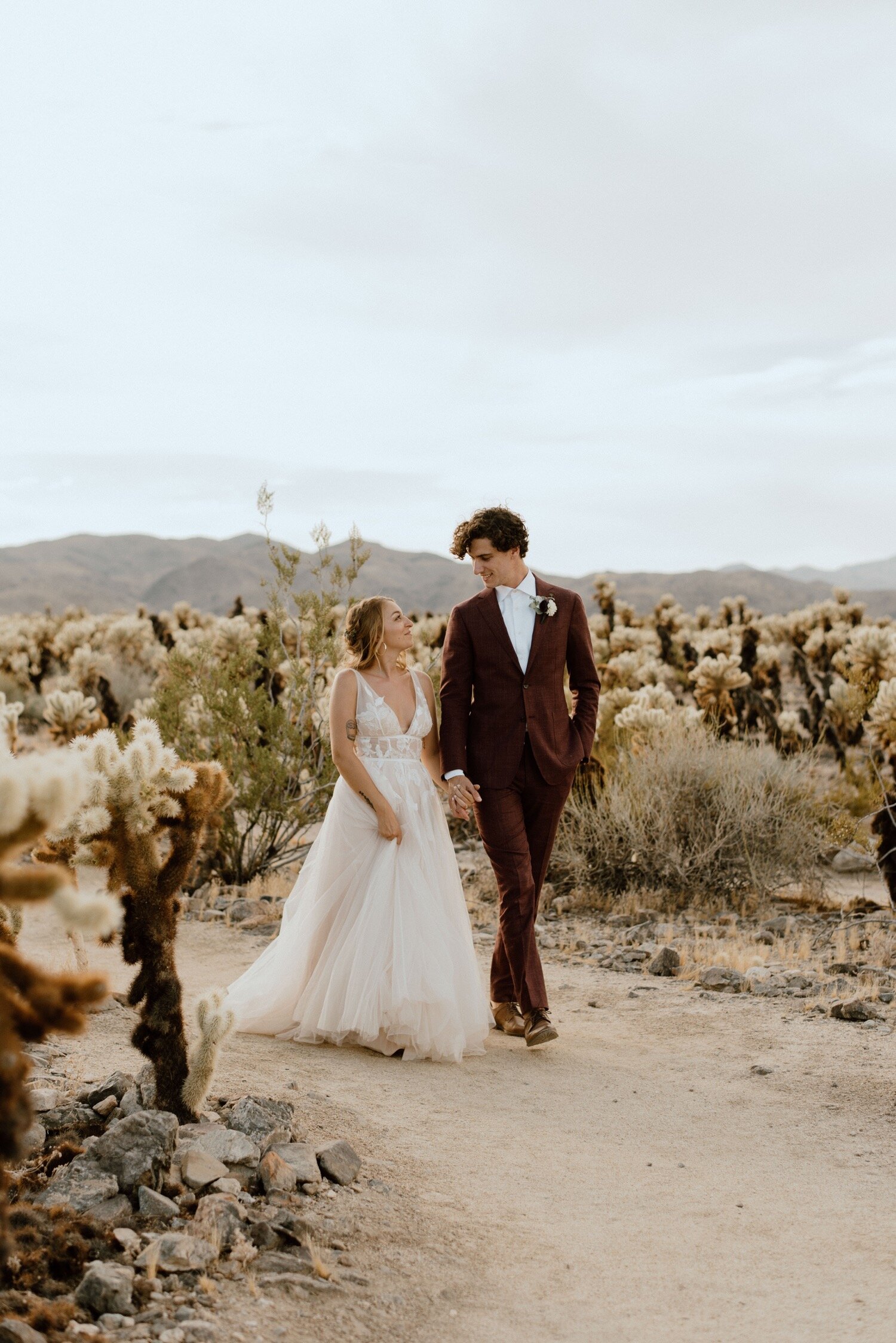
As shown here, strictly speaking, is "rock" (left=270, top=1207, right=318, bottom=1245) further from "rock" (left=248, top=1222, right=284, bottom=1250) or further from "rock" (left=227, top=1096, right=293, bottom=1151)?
"rock" (left=227, top=1096, right=293, bottom=1151)

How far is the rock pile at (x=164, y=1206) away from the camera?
9.53 feet

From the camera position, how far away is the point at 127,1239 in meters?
3.20

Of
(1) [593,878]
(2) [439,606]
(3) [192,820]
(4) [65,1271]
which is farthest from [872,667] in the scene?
(2) [439,606]

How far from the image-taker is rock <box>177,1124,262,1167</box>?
145 inches

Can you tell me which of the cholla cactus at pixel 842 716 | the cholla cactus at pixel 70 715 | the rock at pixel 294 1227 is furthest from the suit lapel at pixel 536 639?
the cholla cactus at pixel 842 716

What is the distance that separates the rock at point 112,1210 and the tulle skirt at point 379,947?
71.4 inches

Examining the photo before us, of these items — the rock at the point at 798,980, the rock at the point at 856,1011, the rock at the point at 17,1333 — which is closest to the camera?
the rock at the point at 17,1333

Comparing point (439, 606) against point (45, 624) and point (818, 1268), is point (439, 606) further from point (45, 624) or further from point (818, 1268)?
point (818, 1268)

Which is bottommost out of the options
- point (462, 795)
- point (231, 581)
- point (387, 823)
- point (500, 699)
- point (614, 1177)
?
point (614, 1177)

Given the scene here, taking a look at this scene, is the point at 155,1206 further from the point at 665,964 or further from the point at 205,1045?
the point at 665,964

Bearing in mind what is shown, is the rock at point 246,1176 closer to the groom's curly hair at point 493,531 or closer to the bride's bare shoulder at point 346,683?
the bride's bare shoulder at point 346,683

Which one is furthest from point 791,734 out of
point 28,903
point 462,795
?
point 28,903

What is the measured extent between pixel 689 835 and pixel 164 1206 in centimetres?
593

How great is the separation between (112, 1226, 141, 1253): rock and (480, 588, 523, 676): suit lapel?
9.38ft
